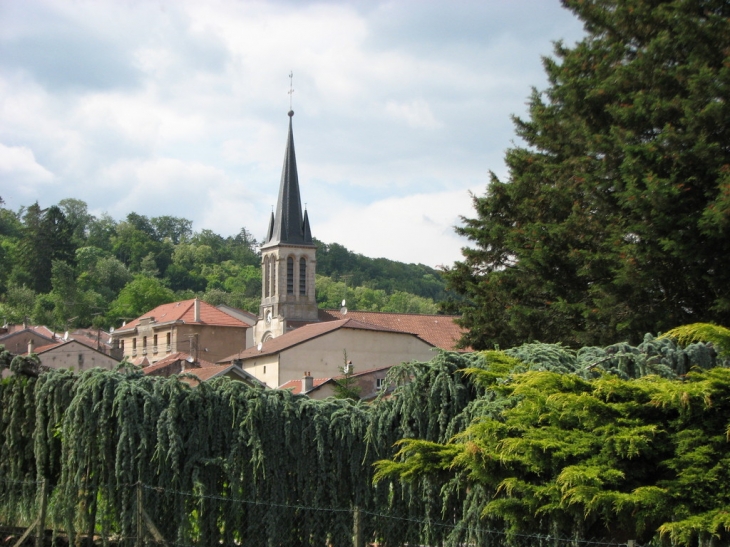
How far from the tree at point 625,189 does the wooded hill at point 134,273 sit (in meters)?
90.8

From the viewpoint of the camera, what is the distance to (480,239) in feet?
83.6

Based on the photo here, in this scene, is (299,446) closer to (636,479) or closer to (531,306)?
(636,479)

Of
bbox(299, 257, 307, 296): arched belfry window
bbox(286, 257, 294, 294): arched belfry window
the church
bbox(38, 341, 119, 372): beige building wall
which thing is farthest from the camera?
bbox(299, 257, 307, 296): arched belfry window

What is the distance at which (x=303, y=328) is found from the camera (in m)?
60.0

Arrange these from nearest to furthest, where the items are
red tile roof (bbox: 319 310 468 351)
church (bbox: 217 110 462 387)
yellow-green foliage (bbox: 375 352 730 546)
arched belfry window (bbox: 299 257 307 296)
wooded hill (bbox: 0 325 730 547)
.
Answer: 1. yellow-green foliage (bbox: 375 352 730 546)
2. wooded hill (bbox: 0 325 730 547)
3. church (bbox: 217 110 462 387)
4. red tile roof (bbox: 319 310 468 351)
5. arched belfry window (bbox: 299 257 307 296)

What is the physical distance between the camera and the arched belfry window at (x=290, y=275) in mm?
91375

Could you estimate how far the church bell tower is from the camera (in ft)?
298

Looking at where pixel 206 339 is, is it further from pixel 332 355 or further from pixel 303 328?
pixel 332 355

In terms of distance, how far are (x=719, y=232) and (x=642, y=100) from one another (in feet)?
11.0

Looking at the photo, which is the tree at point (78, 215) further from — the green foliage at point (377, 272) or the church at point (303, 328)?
the church at point (303, 328)

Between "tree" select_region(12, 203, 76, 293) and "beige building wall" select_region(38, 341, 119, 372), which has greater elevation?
"tree" select_region(12, 203, 76, 293)

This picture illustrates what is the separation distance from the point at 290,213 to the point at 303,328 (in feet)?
111

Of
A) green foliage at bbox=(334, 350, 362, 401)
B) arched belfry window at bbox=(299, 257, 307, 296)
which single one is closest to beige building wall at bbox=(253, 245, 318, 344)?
arched belfry window at bbox=(299, 257, 307, 296)

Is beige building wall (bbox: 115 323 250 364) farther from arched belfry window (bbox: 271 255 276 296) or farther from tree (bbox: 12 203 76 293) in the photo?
tree (bbox: 12 203 76 293)
